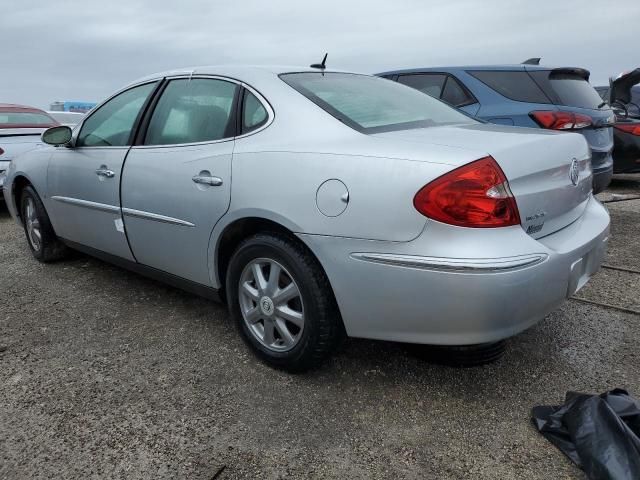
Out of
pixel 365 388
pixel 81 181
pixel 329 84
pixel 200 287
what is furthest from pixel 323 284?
pixel 81 181

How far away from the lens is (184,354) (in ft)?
9.18

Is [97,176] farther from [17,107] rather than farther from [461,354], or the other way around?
[17,107]

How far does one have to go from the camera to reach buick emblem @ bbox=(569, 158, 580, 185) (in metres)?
2.34

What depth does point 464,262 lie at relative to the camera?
1.88m

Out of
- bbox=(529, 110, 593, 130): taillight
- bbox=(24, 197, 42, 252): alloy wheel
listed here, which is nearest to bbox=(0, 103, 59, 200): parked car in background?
bbox=(24, 197, 42, 252): alloy wheel

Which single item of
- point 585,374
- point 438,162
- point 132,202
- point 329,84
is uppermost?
point 329,84

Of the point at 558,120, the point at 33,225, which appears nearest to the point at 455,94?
the point at 558,120

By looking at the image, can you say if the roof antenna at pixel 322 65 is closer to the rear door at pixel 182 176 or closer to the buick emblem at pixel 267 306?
the rear door at pixel 182 176

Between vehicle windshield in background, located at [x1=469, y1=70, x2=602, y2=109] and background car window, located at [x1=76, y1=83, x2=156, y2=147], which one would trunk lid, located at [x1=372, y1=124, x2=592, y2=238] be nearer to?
background car window, located at [x1=76, y1=83, x2=156, y2=147]

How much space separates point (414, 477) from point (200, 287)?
1.53 meters

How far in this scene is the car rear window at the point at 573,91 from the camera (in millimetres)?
4828

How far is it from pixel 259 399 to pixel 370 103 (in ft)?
4.93

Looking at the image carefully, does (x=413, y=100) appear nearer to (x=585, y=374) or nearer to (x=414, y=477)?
(x=585, y=374)

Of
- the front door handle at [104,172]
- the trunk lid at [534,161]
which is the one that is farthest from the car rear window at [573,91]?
the front door handle at [104,172]
